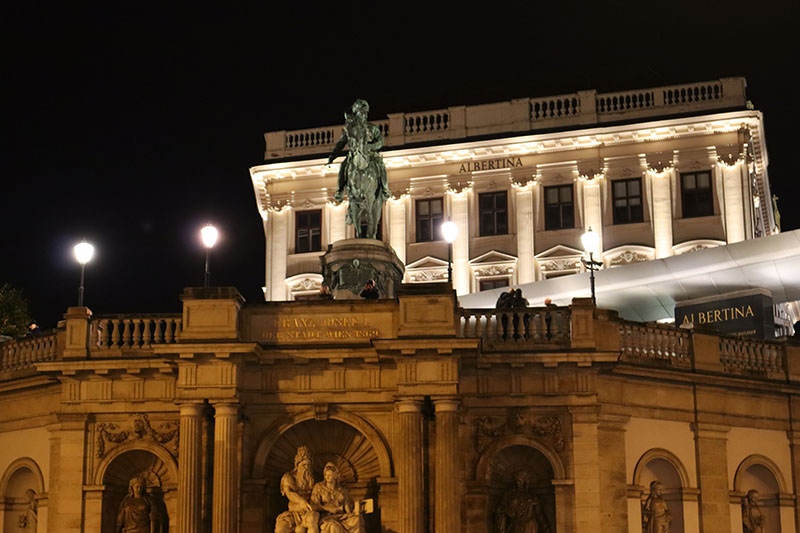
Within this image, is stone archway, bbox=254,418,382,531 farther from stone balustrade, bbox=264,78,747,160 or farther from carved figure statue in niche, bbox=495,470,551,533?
stone balustrade, bbox=264,78,747,160

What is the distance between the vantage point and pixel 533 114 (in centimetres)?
6550

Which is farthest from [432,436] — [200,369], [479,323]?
[200,369]

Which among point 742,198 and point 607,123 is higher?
point 607,123

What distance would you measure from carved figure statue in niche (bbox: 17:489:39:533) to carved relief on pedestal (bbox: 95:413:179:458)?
2.94 meters

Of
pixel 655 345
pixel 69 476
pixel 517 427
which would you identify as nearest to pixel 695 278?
pixel 655 345

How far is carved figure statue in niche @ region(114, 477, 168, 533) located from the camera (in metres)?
29.8

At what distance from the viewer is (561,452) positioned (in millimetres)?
29297

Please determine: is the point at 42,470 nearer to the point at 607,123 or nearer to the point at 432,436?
the point at 432,436

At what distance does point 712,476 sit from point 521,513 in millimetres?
5075

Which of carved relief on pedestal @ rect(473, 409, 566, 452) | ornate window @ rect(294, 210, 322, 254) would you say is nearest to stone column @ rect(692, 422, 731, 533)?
carved relief on pedestal @ rect(473, 409, 566, 452)

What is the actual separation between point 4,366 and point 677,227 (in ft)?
120

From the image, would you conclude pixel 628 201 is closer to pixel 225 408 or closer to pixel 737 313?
pixel 737 313

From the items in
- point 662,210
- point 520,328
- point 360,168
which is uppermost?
point 662,210

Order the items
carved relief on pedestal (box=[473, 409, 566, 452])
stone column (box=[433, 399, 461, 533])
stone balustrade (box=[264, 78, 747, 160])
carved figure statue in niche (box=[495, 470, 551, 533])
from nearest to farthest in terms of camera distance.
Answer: stone column (box=[433, 399, 461, 533])
carved figure statue in niche (box=[495, 470, 551, 533])
carved relief on pedestal (box=[473, 409, 566, 452])
stone balustrade (box=[264, 78, 747, 160])
